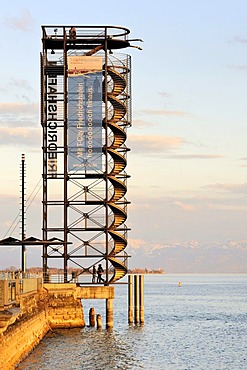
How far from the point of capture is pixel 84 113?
78.4 m

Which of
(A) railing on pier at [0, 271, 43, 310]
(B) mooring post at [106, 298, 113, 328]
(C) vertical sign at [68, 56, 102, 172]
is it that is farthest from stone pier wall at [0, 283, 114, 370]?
(C) vertical sign at [68, 56, 102, 172]

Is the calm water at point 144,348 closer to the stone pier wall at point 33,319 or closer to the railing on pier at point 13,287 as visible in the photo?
the stone pier wall at point 33,319

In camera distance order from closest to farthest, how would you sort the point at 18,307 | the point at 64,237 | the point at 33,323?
the point at 18,307 < the point at 33,323 < the point at 64,237

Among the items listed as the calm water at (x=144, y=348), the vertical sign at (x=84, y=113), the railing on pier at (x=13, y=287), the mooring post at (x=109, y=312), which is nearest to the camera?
the railing on pier at (x=13, y=287)

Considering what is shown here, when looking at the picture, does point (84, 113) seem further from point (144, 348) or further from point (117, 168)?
Answer: point (144, 348)

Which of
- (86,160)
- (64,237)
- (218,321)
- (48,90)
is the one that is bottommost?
(218,321)

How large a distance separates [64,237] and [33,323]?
20.6 meters

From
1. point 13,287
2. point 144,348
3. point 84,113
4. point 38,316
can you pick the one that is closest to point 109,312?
point 144,348

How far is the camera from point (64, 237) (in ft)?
254

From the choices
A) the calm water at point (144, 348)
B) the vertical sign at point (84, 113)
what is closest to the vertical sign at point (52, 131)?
the vertical sign at point (84, 113)

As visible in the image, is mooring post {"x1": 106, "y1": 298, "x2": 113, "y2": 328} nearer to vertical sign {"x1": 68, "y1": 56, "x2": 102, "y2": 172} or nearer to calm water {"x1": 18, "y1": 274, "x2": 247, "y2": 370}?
calm water {"x1": 18, "y1": 274, "x2": 247, "y2": 370}

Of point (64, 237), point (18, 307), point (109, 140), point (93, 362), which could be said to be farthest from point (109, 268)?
point (18, 307)

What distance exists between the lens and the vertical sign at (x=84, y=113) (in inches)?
3066

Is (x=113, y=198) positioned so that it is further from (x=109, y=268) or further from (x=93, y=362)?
(x=93, y=362)
